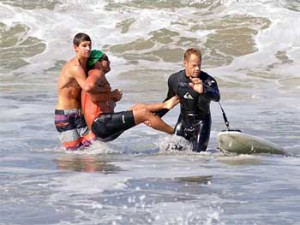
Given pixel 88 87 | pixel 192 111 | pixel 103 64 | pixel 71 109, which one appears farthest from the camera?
pixel 71 109

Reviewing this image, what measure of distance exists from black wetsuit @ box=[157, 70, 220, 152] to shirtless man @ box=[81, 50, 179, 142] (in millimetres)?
104

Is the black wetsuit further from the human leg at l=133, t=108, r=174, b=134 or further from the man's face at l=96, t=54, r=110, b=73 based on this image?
the man's face at l=96, t=54, r=110, b=73

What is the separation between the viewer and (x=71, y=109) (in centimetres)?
754

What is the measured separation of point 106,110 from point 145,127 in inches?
112

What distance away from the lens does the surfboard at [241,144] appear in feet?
23.9

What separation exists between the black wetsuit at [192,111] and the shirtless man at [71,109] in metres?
0.83

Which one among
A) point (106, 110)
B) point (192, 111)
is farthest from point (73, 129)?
point (192, 111)

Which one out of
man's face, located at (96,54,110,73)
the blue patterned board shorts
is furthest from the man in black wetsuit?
the blue patterned board shorts

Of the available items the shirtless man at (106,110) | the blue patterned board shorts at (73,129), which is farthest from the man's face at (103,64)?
the blue patterned board shorts at (73,129)

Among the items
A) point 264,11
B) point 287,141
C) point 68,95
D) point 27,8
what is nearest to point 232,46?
point 264,11

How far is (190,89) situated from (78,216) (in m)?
2.65

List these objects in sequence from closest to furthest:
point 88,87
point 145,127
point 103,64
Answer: point 88,87 → point 103,64 → point 145,127

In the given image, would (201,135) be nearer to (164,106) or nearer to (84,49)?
(164,106)

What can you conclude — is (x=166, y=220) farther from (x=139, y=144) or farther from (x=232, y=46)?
(x=232, y=46)
